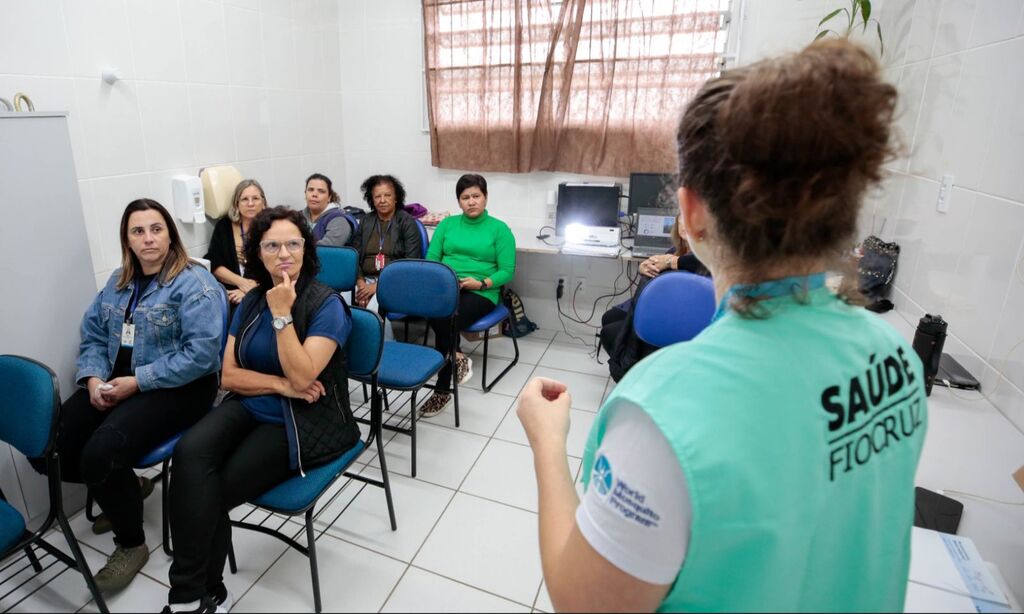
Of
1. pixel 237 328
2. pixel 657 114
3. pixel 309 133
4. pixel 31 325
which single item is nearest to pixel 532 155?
pixel 657 114

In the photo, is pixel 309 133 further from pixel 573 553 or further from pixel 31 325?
pixel 573 553

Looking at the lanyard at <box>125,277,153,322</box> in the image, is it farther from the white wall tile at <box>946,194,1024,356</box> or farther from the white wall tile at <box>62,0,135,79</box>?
the white wall tile at <box>946,194,1024,356</box>

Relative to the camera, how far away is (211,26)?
111 inches

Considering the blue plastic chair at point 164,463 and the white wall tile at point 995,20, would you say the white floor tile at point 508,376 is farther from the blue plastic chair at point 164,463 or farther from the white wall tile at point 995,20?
the white wall tile at point 995,20

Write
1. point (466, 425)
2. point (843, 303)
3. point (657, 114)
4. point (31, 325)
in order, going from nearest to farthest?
point (843, 303)
point (31, 325)
point (466, 425)
point (657, 114)

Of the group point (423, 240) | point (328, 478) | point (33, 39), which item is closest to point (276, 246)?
point (328, 478)

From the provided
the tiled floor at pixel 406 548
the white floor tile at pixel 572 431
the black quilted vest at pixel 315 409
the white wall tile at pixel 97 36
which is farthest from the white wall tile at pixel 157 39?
the white floor tile at pixel 572 431

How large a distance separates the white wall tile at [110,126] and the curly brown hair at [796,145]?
274 centimetres

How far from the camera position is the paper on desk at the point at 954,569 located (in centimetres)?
82

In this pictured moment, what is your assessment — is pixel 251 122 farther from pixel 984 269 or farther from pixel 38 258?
pixel 984 269

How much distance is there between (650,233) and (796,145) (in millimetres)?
2796

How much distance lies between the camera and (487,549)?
1.84 meters

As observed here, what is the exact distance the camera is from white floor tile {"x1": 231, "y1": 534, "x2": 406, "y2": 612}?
1.39 m

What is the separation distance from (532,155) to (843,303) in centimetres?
314
